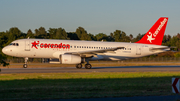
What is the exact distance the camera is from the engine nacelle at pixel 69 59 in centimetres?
2908

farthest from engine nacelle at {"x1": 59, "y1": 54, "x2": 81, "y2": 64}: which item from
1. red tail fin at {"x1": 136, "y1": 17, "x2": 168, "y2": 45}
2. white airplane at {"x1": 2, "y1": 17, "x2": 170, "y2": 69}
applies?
red tail fin at {"x1": 136, "y1": 17, "x2": 168, "y2": 45}

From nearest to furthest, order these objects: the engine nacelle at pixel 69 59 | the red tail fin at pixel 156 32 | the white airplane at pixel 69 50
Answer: the engine nacelle at pixel 69 59 < the white airplane at pixel 69 50 < the red tail fin at pixel 156 32

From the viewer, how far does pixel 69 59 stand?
29.2 meters

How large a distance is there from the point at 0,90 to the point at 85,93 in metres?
4.49

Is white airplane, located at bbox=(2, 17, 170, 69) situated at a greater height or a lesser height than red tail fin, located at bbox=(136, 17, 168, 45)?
lesser

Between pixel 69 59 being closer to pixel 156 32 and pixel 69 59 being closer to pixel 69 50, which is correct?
pixel 69 50

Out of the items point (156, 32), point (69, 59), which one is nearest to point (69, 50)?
point (69, 59)

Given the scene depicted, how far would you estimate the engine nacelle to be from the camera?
29078 millimetres

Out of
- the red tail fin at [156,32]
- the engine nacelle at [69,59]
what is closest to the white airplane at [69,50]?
the engine nacelle at [69,59]

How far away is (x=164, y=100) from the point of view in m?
10.3

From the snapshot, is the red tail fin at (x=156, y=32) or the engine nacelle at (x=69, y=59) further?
the red tail fin at (x=156, y=32)

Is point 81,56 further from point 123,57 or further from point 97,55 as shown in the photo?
point 123,57

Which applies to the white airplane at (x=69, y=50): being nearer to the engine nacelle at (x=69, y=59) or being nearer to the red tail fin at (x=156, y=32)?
the engine nacelle at (x=69, y=59)

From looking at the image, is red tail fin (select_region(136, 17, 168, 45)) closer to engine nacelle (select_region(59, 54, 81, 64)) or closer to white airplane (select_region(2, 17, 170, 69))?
white airplane (select_region(2, 17, 170, 69))
